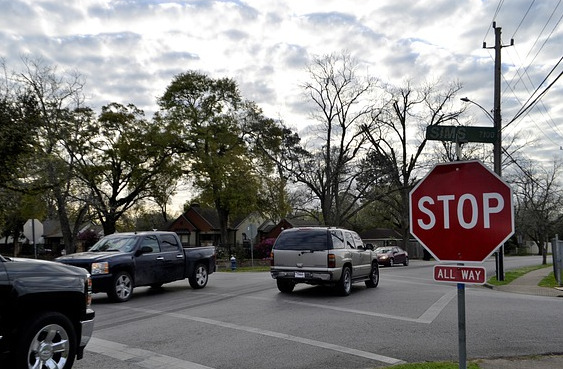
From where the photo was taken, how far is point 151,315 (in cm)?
1066

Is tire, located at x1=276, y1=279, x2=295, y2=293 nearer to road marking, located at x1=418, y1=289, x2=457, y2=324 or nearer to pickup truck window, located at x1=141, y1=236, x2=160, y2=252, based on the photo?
pickup truck window, located at x1=141, y1=236, x2=160, y2=252

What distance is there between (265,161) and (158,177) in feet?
30.6

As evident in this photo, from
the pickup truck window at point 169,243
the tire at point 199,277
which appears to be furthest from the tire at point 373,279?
the pickup truck window at point 169,243

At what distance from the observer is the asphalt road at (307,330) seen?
23.6 feet

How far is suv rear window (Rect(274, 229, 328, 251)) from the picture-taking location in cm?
1407

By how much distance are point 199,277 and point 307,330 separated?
721 centimetres

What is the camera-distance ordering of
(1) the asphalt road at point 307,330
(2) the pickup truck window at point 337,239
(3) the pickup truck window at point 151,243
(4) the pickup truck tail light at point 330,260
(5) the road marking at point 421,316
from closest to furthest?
(1) the asphalt road at point 307,330, (5) the road marking at point 421,316, (4) the pickup truck tail light at point 330,260, (3) the pickup truck window at point 151,243, (2) the pickup truck window at point 337,239

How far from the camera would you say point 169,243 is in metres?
14.7

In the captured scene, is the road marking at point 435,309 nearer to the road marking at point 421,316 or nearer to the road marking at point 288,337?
the road marking at point 421,316

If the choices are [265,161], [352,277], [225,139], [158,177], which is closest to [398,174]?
[265,161]

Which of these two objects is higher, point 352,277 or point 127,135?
point 127,135

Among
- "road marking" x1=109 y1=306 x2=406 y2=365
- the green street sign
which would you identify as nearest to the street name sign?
the green street sign

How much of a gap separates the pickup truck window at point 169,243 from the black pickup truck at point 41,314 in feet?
27.2

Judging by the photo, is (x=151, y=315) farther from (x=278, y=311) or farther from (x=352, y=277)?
(x=352, y=277)
